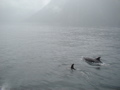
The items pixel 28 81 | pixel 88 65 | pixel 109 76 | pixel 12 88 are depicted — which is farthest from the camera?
pixel 88 65

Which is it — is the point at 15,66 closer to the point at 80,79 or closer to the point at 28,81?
the point at 28,81

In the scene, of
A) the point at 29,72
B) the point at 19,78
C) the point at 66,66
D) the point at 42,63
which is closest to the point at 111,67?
the point at 66,66

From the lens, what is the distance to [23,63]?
30.7 meters

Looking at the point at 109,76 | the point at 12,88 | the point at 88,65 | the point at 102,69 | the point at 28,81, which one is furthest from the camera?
the point at 88,65

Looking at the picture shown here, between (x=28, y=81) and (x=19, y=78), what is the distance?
6.47 ft

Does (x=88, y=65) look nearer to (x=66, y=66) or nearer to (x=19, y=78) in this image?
(x=66, y=66)

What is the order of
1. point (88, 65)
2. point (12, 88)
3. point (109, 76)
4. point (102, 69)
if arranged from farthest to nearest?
point (88, 65) < point (102, 69) < point (109, 76) < point (12, 88)

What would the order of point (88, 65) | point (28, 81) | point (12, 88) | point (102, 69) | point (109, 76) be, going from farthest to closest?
1. point (88, 65)
2. point (102, 69)
3. point (109, 76)
4. point (28, 81)
5. point (12, 88)

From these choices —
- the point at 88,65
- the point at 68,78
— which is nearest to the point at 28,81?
the point at 68,78

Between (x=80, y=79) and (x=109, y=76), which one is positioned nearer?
(x=80, y=79)

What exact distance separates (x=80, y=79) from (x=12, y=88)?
10888 mm

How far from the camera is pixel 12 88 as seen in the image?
19.5 meters

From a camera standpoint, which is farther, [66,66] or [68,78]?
[66,66]

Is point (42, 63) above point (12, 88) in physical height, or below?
above
